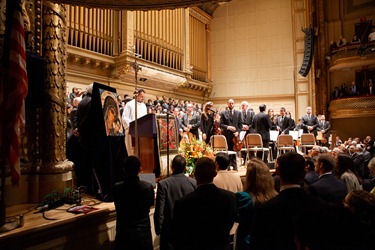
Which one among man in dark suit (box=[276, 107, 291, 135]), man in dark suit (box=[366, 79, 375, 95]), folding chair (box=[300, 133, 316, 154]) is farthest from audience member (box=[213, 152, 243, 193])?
man in dark suit (box=[366, 79, 375, 95])

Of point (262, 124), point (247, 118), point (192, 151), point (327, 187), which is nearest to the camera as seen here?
point (327, 187)

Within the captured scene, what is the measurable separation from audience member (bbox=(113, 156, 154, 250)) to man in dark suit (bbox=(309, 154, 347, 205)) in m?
1.58

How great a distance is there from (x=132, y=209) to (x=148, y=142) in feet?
8.19

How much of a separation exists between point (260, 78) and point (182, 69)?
387 cm

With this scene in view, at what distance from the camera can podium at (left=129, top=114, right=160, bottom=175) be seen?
485cm

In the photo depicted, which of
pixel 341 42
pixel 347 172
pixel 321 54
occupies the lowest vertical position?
pixel 347 172

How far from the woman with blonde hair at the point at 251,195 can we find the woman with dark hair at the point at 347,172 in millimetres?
1461

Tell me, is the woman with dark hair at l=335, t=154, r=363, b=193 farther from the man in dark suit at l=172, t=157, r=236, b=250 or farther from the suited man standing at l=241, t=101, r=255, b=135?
the suited man standing at l=241, t=101, r=255, b=135

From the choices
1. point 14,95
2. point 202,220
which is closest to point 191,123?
point 14,95

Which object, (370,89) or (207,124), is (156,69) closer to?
(207,124)

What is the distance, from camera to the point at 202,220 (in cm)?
199

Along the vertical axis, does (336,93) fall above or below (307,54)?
below

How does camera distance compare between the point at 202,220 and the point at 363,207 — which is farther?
the point at 202,220

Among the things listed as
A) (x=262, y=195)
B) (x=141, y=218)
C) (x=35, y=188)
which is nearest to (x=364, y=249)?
(x=262, y=195)
